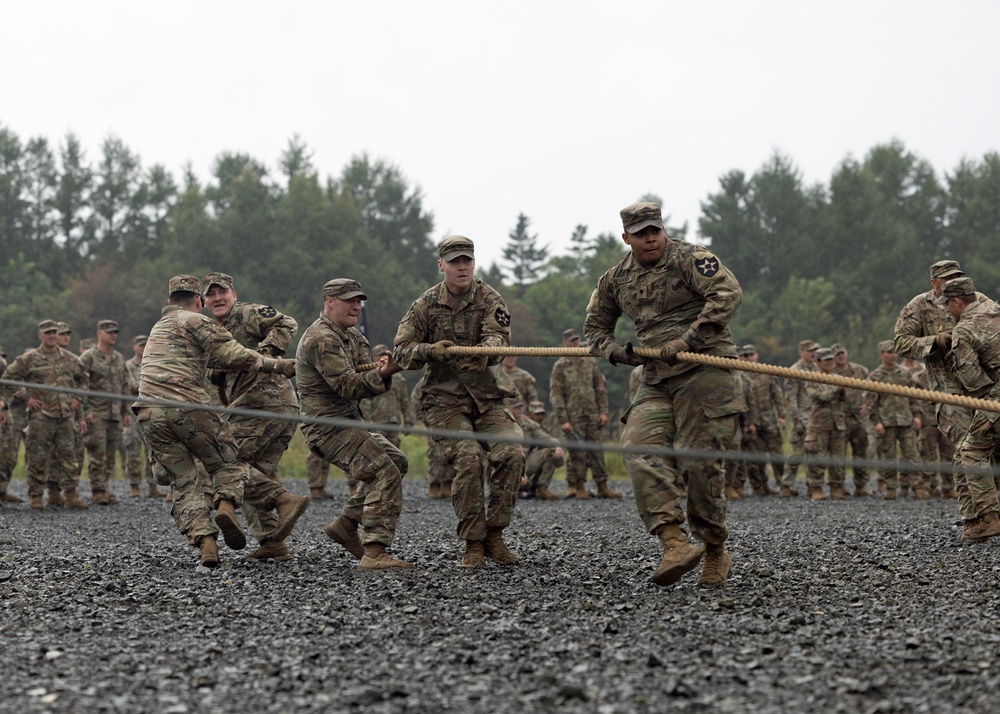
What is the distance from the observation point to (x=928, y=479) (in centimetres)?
1683

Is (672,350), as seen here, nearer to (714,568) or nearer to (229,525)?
(714,568)

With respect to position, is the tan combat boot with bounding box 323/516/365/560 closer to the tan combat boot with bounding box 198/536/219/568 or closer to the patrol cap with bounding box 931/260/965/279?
the tan combat boot with bounding box 198/536/219/568

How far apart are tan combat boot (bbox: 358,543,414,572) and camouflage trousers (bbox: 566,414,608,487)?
9657 millimetres

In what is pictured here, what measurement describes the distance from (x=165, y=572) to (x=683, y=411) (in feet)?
13.2

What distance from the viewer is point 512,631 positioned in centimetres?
605

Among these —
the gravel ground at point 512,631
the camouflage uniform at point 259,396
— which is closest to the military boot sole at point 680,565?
the gravel ground at point 512,631

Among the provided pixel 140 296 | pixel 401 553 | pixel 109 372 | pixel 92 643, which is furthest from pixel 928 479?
pixel 140 296

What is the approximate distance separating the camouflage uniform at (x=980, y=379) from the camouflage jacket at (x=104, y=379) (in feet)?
36.6

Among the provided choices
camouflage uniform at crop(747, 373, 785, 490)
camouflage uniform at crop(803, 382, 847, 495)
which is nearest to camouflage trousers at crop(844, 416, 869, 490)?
camouflage uniform at crop(803, 382, 847, 495)

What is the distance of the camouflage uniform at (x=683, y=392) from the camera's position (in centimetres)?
732

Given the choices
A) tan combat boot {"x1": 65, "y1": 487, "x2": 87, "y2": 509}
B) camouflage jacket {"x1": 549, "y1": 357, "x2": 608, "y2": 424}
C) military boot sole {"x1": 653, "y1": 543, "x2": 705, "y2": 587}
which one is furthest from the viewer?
camouflage jacket {"x1": 549, "y1": 357, "x2": 608, "y2": 424}

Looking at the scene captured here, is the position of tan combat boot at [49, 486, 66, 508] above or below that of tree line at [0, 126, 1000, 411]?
below

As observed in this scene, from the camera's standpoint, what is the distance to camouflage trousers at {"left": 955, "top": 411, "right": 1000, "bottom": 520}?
9578 millimetres

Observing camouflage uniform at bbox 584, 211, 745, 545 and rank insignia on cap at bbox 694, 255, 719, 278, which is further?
rank insignia on cap at bbox 694, 255, 719, 278
